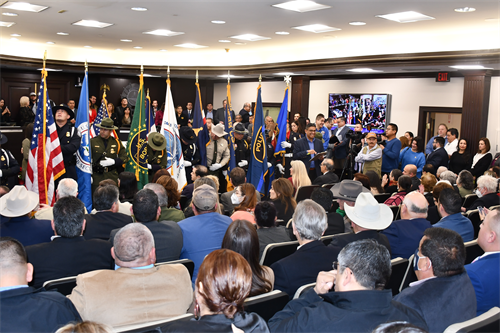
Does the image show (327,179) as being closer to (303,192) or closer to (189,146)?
(303,192)

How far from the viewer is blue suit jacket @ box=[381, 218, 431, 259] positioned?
11.1 feet

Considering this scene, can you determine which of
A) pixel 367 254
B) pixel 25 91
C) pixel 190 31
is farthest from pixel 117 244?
pixel 25 91

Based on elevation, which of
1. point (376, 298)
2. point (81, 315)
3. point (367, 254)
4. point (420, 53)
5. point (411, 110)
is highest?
point (420, 53)

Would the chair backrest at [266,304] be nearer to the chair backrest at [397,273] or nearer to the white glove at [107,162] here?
the chair backrest at [397,273]

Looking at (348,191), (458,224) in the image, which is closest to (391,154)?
(348,191)

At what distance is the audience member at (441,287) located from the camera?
6.77 feet

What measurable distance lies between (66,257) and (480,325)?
2.14 metres

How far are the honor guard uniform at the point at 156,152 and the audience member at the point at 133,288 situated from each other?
4.65 metres

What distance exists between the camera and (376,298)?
1.71m

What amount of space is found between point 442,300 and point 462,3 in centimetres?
494

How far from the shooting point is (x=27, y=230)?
3096 mm

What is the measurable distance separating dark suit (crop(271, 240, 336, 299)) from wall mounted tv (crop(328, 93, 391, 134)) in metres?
9.77

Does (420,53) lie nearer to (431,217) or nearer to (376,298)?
(431,217)

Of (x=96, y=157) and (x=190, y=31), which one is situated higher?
(x=190, y=31)
